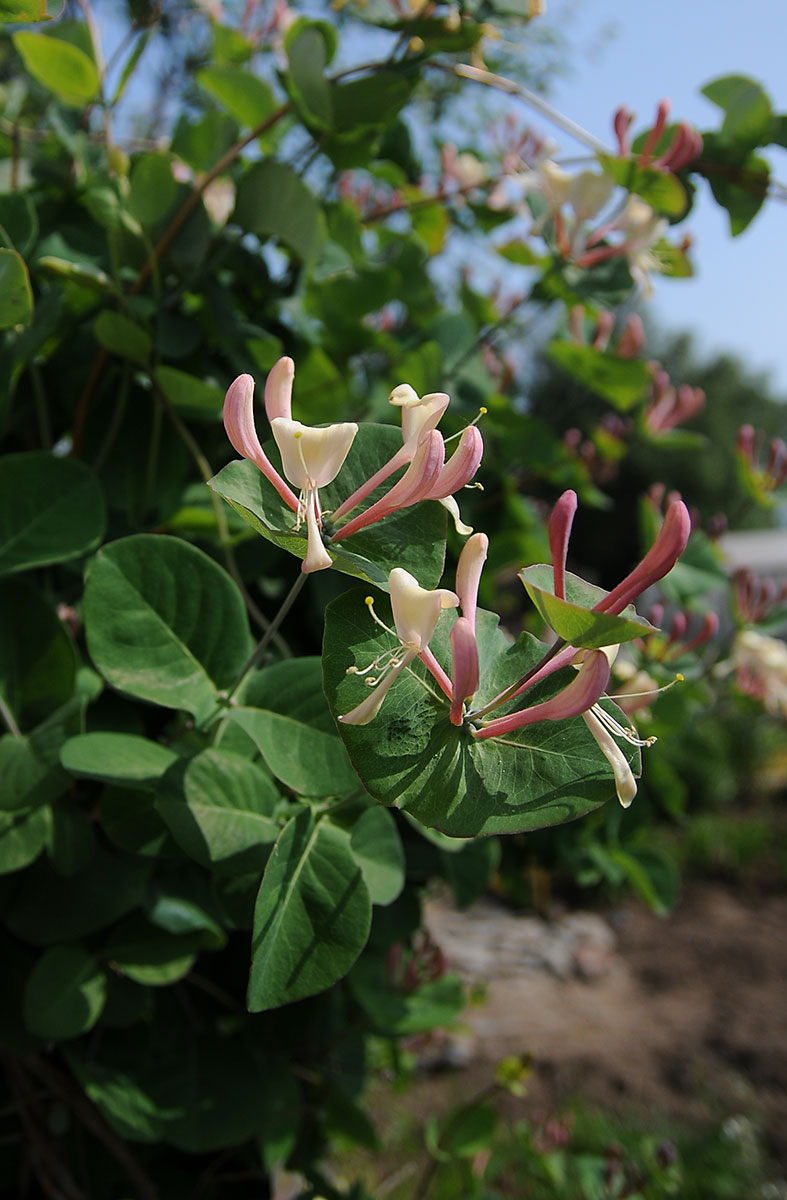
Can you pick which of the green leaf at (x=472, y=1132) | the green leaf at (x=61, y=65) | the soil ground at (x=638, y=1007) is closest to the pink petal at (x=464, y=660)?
the green leaf at (x=61, y=65)

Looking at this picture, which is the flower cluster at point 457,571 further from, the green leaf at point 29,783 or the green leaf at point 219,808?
the green leaf at point 29,783

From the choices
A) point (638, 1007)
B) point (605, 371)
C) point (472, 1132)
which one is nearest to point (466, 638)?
point (605, 371)

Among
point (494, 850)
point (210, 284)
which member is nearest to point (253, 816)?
point (494, 850)

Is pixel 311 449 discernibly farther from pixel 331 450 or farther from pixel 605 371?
pixel 605 371

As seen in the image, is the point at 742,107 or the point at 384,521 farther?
the point at 742,107

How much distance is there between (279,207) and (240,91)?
0.58 feet

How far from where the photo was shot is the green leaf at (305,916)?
14.1 inches

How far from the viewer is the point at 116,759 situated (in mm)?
441

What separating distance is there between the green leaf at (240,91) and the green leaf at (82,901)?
609 mm

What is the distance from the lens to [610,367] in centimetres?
91

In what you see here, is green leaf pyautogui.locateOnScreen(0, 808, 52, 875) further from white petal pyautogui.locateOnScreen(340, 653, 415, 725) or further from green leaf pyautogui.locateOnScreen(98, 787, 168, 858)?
white petal pyautogui.locateOnScreen(340, 653, 415, 725)

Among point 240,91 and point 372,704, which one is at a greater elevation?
point 240,91

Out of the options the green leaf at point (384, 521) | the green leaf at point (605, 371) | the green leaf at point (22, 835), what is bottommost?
the green leaf at point (22, 835)

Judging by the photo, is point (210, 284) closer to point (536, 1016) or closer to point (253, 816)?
point (253, 816)
